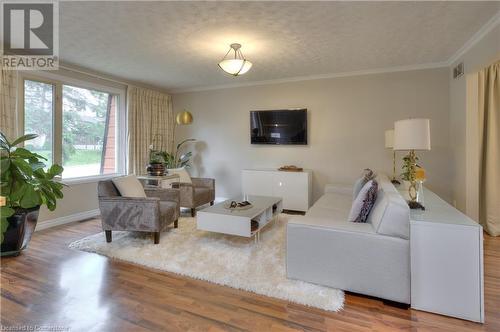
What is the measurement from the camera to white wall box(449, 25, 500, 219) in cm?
299

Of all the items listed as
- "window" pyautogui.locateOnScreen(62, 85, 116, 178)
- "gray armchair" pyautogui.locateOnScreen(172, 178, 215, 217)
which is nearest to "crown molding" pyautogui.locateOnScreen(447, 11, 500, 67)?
"gray armchair" pyautogui.locateOnScreen(172, 178, 215, 217)

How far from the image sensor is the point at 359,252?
207cm

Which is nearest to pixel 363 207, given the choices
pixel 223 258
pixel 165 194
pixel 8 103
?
pixel 223 258

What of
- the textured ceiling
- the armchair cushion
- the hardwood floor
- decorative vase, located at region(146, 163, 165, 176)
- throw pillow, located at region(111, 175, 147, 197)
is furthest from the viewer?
decorative vase, located at region(146, 163, 165, 176)

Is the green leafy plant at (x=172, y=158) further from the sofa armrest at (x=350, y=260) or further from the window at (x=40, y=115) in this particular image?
the sofa armrest at (x=350, y=260)

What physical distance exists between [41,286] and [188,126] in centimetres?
436

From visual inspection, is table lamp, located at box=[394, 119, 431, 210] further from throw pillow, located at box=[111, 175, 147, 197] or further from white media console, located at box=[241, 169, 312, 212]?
throw pillow, located at box=[111, 175, 147, 197]

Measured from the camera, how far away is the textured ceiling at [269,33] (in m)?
2.48

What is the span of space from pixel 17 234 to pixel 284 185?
12.4 ft

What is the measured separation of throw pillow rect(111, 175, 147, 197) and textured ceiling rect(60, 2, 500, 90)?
5.69 ft

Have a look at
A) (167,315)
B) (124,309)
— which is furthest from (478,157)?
(124,309)

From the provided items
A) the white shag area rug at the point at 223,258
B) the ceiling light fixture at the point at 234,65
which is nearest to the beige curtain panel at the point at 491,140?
the white shag area rug at the point at 223,258

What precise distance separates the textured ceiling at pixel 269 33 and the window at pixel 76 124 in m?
0.55

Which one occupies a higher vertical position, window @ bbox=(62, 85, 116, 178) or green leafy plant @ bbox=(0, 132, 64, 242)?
window @ bbox=(62, 85, 116, 178)
